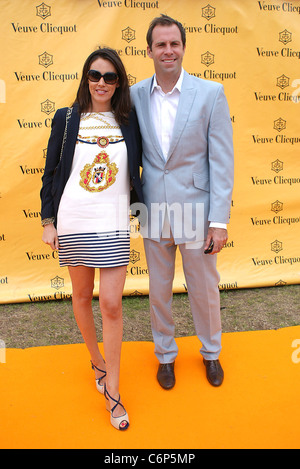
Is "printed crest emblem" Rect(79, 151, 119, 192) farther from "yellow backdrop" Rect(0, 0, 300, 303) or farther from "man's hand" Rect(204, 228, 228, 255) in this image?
"yellow backdrop" Rect(0, 0, 300, 303)

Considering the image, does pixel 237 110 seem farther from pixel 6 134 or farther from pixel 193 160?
pixel 6 134

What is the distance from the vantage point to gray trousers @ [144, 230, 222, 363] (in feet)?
7.88

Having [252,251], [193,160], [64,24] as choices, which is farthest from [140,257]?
[64,24]

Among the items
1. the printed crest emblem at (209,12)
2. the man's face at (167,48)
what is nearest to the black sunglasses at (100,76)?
the man's face at (167,48)

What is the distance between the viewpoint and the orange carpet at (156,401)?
202 centimetres

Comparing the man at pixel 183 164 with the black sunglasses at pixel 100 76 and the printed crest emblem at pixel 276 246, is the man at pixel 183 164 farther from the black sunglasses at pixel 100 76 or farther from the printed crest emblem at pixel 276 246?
the printed crest emblem at pixel 276 246

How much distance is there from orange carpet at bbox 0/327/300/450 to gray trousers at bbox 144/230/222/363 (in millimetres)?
187

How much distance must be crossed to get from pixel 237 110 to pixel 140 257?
5.26 feet

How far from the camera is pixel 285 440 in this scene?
197 centimetres

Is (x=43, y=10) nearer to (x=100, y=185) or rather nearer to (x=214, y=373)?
(x=100, y=185)

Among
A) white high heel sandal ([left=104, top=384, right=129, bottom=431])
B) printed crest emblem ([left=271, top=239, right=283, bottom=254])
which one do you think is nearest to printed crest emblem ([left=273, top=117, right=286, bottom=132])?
printed crest emblem ([left=271, top=239, right=283, bottom=254])

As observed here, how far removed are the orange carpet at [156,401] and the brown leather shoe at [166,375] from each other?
0.05m

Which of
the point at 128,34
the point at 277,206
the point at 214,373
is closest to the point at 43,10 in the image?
the point at 128,34

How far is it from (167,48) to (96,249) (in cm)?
108
